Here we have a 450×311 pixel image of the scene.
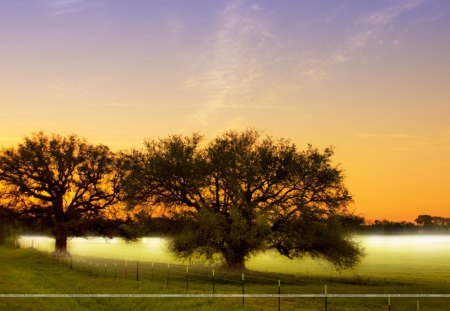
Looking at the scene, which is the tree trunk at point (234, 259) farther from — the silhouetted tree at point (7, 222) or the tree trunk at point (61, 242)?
the silhouetted tree at point (7, 222)

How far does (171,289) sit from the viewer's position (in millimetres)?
40125

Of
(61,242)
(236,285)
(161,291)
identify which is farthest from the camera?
(61,242)

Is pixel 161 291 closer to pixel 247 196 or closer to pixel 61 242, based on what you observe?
pixel 247 196

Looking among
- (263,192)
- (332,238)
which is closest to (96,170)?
(263,192)

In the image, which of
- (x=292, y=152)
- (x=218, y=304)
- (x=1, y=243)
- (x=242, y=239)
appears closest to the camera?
(x=218, y=304)

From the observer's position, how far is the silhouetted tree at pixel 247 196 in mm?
59000

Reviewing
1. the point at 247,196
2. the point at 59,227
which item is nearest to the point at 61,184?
the point at 59,227

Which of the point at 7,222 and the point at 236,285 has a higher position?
the point at 7,222

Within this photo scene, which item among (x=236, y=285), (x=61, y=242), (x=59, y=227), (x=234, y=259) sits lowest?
(x=236, y=285)

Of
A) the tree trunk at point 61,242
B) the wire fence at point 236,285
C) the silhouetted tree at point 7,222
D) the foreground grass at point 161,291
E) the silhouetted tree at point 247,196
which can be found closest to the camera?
the foreground grass at point 161,291

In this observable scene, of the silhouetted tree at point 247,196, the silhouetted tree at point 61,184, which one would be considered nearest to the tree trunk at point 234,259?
the silhouetted tree at point 247,196

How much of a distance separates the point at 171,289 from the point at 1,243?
208 ft

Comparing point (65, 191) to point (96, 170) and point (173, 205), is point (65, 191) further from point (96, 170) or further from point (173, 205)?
point (173, 205)

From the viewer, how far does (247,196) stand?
6206 cm
